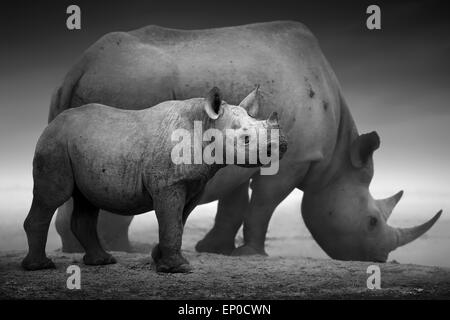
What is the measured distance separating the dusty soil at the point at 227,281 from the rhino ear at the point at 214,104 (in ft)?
4.19

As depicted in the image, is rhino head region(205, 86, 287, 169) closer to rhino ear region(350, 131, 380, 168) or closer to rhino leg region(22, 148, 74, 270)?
rhino leg region(22, 148, 74, 270)

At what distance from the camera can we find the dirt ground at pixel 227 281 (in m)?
5.48

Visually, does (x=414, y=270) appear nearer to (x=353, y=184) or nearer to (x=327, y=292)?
(x=327, y=292)

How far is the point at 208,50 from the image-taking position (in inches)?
311

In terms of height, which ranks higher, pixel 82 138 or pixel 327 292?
pixel 82 138

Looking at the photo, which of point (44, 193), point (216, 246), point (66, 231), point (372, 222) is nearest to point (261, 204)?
point (216, 246)

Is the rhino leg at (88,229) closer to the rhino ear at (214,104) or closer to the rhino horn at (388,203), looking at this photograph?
the rhino ear at (214,104)

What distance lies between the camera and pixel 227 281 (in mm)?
5902

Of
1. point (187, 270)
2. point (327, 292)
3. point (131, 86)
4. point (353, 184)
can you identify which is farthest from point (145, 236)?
point (327, 292)

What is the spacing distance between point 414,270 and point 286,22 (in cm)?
359

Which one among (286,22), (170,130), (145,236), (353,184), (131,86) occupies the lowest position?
(145,236)

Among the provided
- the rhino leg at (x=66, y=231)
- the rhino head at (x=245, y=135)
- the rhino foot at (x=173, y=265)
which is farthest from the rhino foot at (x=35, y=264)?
the rhino leg at (x=66, y=231)

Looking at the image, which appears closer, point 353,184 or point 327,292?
point 327,292
